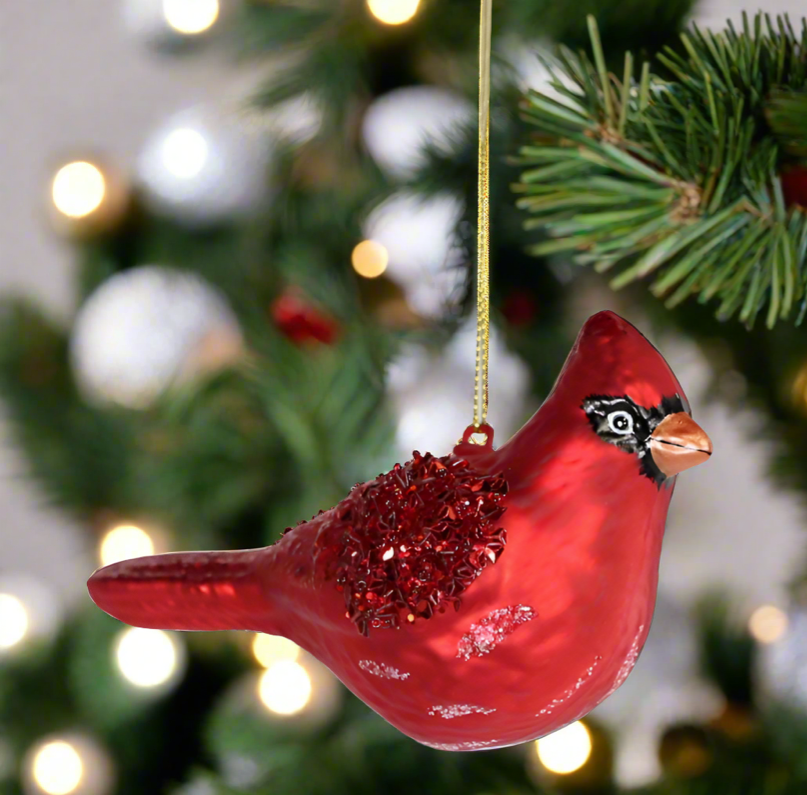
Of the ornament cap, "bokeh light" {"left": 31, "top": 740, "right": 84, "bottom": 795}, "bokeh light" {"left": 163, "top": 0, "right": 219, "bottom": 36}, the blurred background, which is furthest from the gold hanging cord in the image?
→ "bokeh light" {"left": 31, "top": 740, "right": 84, "bottom": 795}

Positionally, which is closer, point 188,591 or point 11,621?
point 188,591

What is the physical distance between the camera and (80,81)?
1.16m

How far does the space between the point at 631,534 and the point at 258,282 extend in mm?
471

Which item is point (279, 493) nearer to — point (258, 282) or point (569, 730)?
point (258, 282)

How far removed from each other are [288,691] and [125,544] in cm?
19

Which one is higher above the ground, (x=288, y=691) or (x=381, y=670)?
(x=288, y=691)

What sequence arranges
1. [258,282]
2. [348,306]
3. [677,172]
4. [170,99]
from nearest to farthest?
1. [677,172]
2. [348,306]
3. [258,282]
4. [170,99]

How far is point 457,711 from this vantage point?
28cm

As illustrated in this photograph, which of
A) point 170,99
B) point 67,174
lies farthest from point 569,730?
point 170,99

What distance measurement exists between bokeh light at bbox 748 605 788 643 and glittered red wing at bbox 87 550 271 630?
380 millimetres

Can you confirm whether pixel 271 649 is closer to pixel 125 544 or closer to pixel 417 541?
pixel 125 544

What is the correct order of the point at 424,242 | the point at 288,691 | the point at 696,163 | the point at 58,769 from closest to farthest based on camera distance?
the point at 696,163, the point at 424,242, the point at 288,691, the point at 58,769

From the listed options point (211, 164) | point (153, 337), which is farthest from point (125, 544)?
point (211, 164)

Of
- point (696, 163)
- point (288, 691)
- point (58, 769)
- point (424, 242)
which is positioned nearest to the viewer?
point (696, 163)
